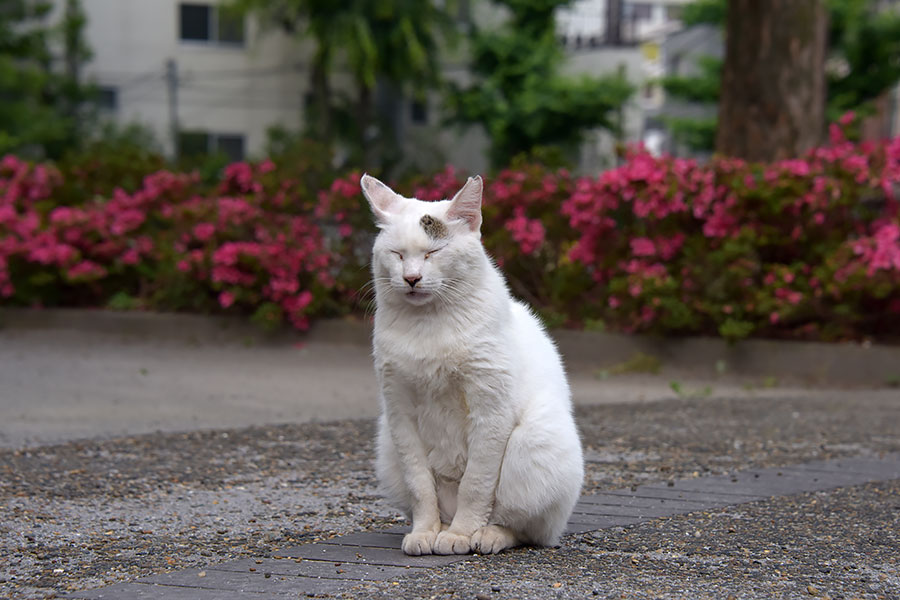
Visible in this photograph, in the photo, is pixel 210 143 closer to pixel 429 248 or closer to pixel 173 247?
pixel 173 247

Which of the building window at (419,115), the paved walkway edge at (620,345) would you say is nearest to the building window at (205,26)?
the building window at (419,115)

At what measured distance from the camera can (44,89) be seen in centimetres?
2594

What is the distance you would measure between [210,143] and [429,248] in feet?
87.1

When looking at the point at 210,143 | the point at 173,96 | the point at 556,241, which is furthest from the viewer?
the point at 210,143

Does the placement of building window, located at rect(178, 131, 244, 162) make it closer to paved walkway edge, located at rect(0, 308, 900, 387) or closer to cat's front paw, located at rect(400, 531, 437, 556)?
paved walkway edge, located at rect(0, 308, 900, 387)

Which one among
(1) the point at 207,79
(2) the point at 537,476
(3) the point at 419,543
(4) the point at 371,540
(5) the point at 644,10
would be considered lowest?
(4) the point at 371,540

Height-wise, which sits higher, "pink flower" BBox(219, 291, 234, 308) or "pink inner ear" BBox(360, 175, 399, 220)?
"pink inner ear" BBox(360, 175, 399, 220)

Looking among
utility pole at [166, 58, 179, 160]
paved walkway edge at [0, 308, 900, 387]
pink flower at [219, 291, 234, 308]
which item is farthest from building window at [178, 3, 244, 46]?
pink flower at [219, 291, 234, 308]

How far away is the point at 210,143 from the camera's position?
2911 cm

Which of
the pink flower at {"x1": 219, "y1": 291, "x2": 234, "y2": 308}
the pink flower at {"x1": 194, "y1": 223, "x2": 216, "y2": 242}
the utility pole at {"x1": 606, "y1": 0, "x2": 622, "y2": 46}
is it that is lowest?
the pink flower at {"x1": 219, "y1": 291, "x2": 234, "y2": 308}

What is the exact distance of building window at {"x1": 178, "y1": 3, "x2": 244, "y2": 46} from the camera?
28766 mm

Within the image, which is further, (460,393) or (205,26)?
(205,26)


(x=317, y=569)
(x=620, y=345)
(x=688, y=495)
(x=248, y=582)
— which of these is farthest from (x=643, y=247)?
(x=248, y=582)

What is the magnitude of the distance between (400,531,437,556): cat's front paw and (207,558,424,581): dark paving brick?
14cm
